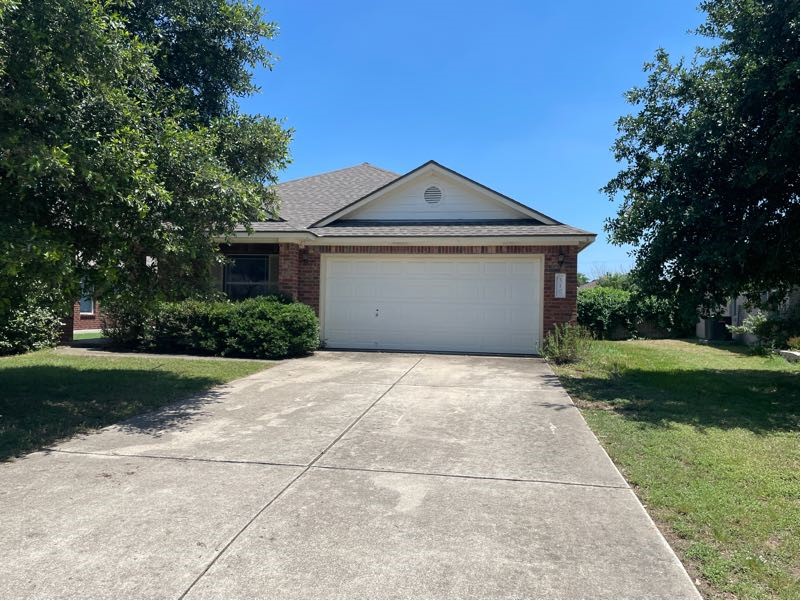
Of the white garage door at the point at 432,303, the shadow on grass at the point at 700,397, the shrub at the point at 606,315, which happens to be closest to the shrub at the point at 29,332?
the white garage door at the point at 432,303

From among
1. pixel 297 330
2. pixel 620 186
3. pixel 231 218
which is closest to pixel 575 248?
pixel 620 186

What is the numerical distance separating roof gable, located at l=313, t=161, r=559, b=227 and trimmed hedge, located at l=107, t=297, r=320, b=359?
3349mm

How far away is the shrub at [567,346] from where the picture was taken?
464 inches

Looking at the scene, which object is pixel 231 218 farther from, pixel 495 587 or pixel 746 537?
pixel 746 537

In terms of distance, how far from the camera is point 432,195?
49.1ft

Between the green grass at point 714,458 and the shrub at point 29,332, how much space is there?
11.3 metres

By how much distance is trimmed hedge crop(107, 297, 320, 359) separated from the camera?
12117 millimetres

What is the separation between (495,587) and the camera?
2.99 metres

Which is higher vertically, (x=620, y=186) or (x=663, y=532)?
(x=620, y=186)

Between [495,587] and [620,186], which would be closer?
[495,587]

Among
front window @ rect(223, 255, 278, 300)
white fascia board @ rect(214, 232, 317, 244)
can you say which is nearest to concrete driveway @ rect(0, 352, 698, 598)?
white fascia board @ rect(214, 232, 317, 244)

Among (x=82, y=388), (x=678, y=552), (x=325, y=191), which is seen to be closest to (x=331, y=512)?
(x=678, y=552)

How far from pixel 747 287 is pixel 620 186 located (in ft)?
8.86

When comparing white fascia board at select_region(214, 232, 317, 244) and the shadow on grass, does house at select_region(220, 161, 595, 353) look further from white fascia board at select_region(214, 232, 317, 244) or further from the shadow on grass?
Answer: the shadow on grass
